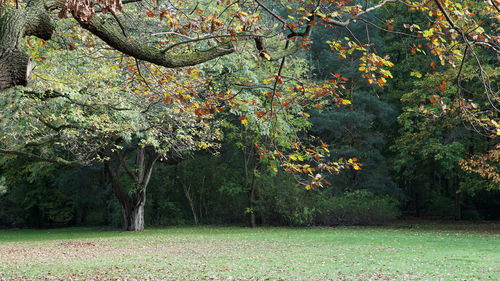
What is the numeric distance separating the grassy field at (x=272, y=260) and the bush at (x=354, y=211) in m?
6.38

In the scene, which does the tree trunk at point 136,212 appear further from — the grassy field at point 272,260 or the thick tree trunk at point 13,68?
the thick tree trunk at point 13,68

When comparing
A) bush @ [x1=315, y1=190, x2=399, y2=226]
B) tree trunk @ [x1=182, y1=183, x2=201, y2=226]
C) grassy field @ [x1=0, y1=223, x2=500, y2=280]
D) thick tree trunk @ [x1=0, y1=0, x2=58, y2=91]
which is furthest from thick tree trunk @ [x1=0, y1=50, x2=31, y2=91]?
tree trunk @ [x1=182, y1=183, x2=201, y2=226]

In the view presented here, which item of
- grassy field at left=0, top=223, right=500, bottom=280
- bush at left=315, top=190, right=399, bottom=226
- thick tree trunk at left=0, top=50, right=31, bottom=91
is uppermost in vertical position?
thick tree trunk at left=0, top=50, right=31, bottom=91

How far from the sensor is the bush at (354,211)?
79.8 ft

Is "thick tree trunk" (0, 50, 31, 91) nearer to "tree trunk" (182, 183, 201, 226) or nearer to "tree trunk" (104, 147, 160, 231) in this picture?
"tree trunk" (104, 147, 160, 231)

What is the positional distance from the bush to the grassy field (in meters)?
6.38

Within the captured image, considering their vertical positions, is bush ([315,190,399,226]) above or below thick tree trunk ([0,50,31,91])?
below

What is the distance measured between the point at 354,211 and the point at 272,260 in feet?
44.4

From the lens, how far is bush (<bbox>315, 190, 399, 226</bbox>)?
24312 millimetres

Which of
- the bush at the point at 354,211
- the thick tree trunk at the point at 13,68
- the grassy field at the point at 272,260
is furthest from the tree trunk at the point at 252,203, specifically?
the thick tree trunk at the point at 13,68

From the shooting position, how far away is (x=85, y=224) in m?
32.2

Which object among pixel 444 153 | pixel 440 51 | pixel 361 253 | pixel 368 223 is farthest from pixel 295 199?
pixel 440 51

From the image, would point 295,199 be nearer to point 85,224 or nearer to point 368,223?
point 368,223

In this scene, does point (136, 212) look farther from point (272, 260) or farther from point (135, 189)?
point (272, 260)
